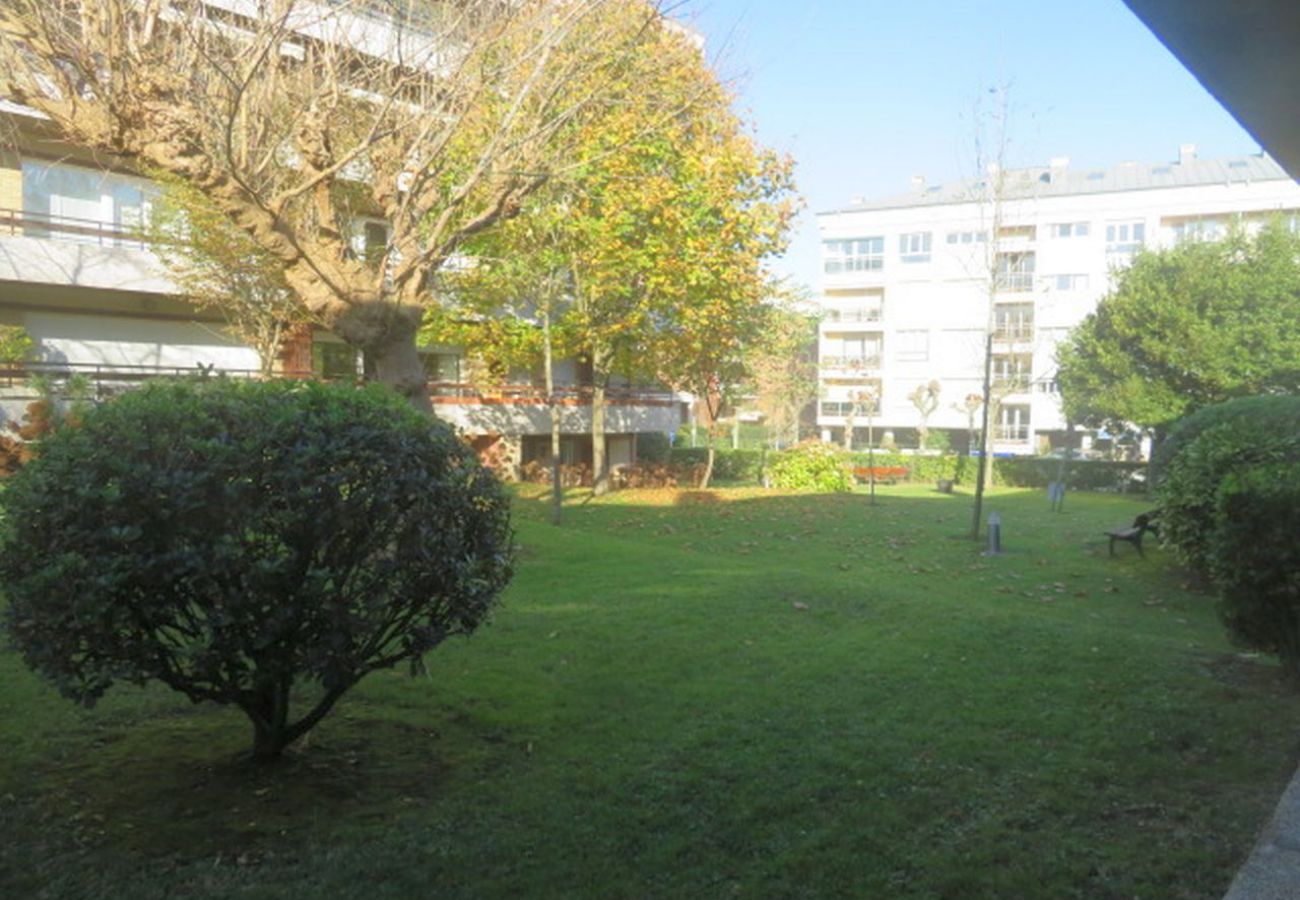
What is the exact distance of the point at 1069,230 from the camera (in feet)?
167

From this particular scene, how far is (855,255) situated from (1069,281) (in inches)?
463

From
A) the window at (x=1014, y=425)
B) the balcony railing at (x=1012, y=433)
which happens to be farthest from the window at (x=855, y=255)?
the balcony railing at (x=1012, y=433)

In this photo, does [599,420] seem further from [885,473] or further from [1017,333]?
[1017,333]

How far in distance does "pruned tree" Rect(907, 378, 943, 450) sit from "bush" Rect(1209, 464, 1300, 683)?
133 ft

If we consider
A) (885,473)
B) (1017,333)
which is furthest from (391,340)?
(1017,333)

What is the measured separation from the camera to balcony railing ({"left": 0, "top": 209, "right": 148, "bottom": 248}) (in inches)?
Answer: 779

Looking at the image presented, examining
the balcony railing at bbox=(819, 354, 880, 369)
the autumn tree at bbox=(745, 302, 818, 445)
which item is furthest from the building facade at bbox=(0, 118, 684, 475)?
the balcony railing at bbox=(819, 354, 880, 369)

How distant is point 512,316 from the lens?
2214cm

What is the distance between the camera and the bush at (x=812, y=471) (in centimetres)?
2544

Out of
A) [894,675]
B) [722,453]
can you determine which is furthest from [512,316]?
[894,675]

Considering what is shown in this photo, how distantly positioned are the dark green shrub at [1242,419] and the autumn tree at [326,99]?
8.01 metres

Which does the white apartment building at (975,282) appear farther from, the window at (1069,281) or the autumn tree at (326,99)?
the autumn tree at (326,99)

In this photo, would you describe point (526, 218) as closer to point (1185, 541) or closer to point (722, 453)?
point (1185, 541)

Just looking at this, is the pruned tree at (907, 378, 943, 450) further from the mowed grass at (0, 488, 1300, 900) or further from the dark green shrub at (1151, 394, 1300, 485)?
the mowed grass at (0, 488, 1300, 900)
